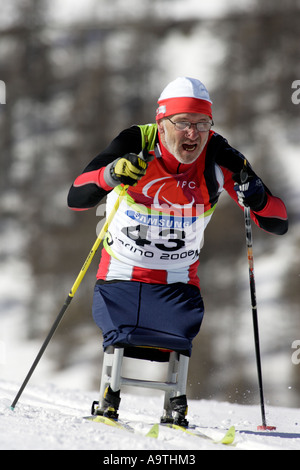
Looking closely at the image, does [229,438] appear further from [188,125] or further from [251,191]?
[188,125]

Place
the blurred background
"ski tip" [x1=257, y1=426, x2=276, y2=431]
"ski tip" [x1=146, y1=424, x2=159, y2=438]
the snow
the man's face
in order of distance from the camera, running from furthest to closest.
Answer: the blurred background, "ski tip" [x1=257, y1=426, x2=276, y2=431], the man's face, "ski tip" [x1=146, y1=424, x2=159, y2=438], the snow

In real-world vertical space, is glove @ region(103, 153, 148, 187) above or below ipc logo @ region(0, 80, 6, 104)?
below

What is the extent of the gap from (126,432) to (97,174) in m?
1.14

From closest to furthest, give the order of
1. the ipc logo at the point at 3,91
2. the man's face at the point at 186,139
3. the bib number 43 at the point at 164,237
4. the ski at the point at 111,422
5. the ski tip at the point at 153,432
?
the ski tip at the point at 153,432, the ski at the point at 111,422, the man's face at the point at 186,139, the bib number 43 at the point at 164,237, the ipc logo at the point at 3,91

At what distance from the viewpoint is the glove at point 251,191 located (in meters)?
3.30

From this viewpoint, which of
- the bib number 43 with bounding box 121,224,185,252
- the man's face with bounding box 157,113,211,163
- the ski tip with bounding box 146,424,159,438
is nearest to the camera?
the ski tip with bounding box 146,424,159,438

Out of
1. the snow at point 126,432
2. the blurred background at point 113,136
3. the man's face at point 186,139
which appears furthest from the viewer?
the blurred background at point 113,136

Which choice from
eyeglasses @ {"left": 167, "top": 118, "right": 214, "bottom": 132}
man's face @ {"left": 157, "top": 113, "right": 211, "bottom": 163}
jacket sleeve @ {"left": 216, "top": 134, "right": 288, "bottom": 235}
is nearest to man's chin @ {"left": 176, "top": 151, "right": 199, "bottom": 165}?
man's face @ {"left": 157, "top": 113, "right": 211, "bottom": 163}

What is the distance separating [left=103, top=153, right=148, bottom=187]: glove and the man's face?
0.17m

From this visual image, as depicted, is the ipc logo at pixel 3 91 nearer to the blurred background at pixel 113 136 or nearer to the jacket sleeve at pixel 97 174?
the blurred background at pixel 113 136

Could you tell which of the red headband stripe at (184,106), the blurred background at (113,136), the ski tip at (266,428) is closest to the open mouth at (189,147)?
the red headband stripe at (184,106)

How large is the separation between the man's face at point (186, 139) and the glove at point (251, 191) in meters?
0.24

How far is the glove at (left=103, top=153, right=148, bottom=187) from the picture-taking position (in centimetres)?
308

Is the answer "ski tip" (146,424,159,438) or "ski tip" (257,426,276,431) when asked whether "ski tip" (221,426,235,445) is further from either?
"ski tip" (257,426,276,431)
